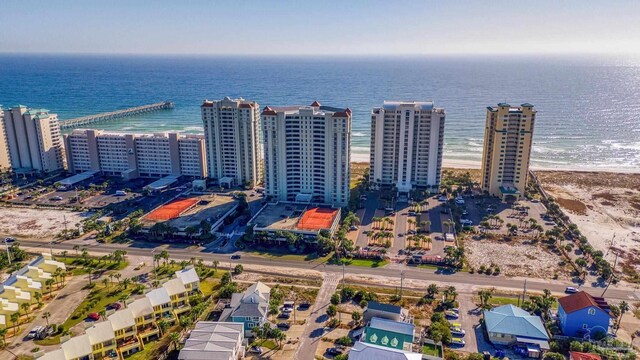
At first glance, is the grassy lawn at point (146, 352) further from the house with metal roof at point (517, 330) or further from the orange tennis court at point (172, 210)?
the house with metal roof at point (517, 330)

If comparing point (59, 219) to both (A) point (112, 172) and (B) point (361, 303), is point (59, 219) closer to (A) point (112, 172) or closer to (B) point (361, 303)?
(A) point (112, 172)

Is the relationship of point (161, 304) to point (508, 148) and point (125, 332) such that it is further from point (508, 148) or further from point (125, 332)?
point (508, 148)

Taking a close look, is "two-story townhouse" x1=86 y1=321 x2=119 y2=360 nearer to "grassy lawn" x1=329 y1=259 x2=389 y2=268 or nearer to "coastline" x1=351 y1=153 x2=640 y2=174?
"grassy lawn" x1=329 y1=259 x2=389 y2=268

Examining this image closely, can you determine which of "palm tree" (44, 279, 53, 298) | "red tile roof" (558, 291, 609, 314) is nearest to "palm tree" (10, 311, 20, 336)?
"palm tree" (44, 279, 53, 298)

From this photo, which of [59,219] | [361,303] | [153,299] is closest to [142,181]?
[59,219]

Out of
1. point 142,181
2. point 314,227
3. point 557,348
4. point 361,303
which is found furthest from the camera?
point 142,181

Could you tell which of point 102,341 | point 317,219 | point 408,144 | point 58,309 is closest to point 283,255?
point 317,219
